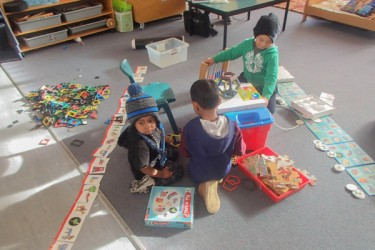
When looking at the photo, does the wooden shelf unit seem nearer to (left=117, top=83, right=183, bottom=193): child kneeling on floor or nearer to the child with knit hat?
the child with knit hat

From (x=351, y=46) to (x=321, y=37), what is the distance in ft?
1.24

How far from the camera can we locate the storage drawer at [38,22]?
10.4 feet

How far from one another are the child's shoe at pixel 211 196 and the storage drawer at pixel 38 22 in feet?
9.14

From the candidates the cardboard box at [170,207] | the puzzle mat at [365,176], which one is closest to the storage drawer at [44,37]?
the cardboard box at [170,207]

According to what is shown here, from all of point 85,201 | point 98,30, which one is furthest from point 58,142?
point 98,30

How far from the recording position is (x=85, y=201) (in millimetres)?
1668

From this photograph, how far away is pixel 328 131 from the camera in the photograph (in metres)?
2.12

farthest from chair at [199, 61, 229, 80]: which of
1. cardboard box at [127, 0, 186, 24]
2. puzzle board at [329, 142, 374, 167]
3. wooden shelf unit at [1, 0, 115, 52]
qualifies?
wooden shelf unit at [1, 0, 115, 52]

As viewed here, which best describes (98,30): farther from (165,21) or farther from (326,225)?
(326,225)

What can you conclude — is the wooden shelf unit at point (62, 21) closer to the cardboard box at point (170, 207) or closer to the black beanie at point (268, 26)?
the black beanie at point (268, 26)

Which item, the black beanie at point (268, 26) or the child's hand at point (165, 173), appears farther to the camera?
the black beanie at point (268, 26)

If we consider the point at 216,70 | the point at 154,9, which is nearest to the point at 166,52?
the point at 216,70

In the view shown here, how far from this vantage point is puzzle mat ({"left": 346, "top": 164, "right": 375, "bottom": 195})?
5.57 feet

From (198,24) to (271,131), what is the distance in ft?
6.57
